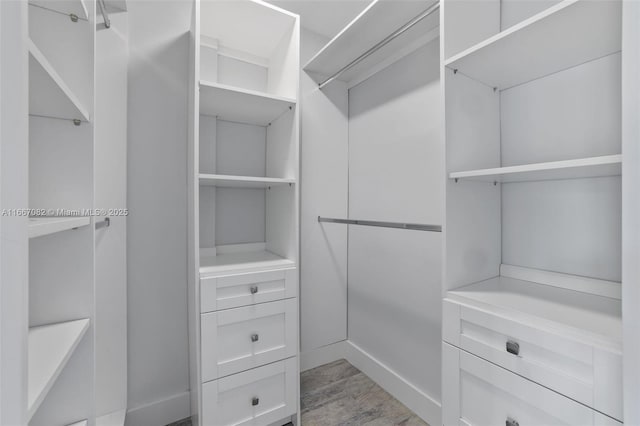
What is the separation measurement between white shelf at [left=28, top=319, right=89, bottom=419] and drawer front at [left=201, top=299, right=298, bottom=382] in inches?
22.2

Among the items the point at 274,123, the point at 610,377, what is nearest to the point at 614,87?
the point at 610,377

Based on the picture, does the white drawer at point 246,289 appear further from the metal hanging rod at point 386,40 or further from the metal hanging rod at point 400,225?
the metal hanging rod at point 386,40

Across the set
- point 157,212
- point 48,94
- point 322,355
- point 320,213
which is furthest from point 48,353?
point 322,355

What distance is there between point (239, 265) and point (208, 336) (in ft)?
1.16

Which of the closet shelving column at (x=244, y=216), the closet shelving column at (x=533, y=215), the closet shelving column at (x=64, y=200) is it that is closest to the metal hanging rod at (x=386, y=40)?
the closet shelving column at (x=533, y=215)

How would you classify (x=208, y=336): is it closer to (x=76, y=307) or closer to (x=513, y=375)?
(x=76, y=307)

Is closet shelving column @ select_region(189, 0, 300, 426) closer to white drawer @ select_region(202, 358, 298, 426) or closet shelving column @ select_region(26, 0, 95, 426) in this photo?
white drawer @ select_region(202, 358, 298, 426)

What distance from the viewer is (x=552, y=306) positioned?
932mm

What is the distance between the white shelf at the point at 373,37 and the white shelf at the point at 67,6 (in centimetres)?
117

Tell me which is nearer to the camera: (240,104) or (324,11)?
(240,104)

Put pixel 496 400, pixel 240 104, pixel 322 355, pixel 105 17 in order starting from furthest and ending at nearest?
1. pixel 322 355
2. pixel 240 104
3. pixel 105 17
4. pixel 496 400

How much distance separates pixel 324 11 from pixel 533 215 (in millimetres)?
1723

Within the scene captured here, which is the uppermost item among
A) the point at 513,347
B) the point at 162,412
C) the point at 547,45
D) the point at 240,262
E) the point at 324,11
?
the point at 324,11

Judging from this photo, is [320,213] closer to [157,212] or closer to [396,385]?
[157,212]
